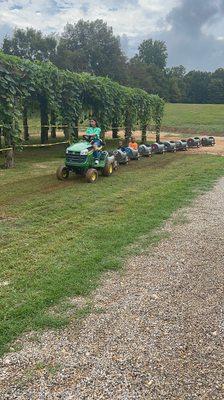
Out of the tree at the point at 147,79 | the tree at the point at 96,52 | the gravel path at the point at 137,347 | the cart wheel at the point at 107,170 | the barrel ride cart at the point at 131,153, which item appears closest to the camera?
the gravel path at the point at 137,347

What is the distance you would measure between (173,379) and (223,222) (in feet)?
18.1

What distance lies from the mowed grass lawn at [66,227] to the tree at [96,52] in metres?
57.4

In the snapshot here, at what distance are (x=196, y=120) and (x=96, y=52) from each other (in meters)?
28.5

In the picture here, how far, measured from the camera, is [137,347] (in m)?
4.11

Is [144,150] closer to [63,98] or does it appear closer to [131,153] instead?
[131,153]

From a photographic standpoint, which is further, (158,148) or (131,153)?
(158,148)

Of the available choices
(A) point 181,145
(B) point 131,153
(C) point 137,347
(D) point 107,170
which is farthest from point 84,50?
(C) point 137,347

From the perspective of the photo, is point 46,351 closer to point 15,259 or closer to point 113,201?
point 15,259

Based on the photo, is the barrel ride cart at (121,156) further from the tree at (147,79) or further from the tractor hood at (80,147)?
the tree at (147,79)

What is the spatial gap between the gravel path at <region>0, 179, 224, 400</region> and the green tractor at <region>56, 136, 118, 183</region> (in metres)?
6.89

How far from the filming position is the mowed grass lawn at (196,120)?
42222 millimetres

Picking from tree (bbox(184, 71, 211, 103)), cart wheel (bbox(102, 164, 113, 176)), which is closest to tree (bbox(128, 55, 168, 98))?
tree (bbox(184, 71, 211, 103))

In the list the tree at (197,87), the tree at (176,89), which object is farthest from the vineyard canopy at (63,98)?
the tree at (197,87)

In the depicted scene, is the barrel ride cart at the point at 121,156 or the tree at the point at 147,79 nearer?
the barrel ride cart at the point at 121,156
